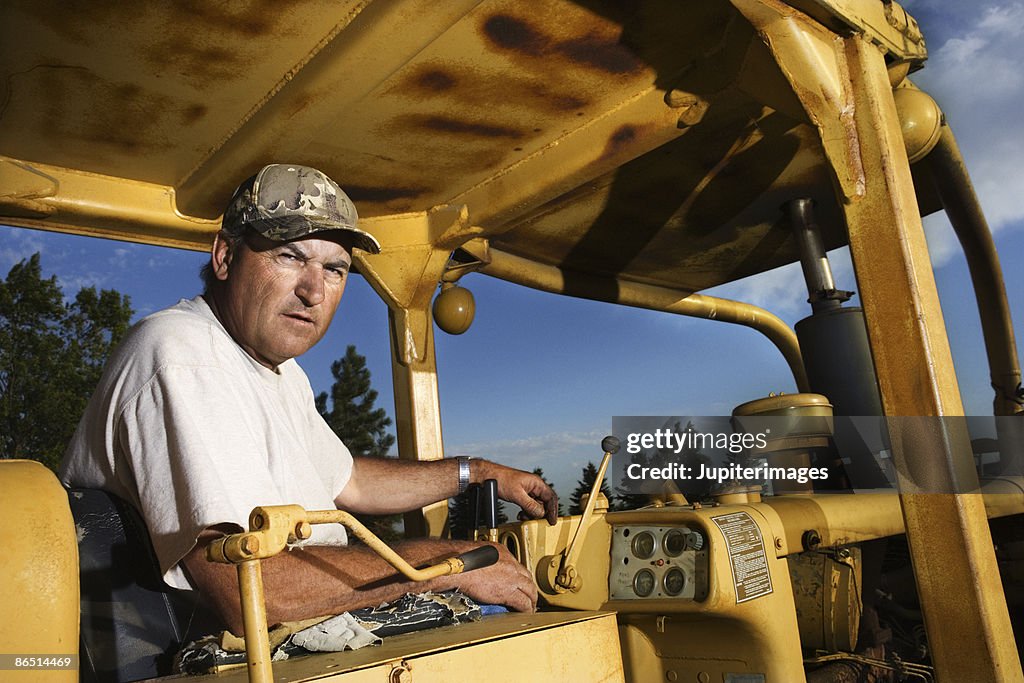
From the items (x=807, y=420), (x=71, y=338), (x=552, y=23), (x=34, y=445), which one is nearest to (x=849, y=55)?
(x=552, y=23)

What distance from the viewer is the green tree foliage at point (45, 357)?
1230cm

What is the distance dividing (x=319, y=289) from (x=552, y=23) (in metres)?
0.99

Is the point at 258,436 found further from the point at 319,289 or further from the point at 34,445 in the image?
the point at 34,445

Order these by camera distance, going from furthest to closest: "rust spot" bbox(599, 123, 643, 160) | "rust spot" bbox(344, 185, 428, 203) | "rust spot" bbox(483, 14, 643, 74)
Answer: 1. "rust spot" bbox(344, 185, 428, 203)
2. "rust spot" bbox(599, 123, 643, 160)
3. "rust spot" bbox(483, 14, 643, 74)

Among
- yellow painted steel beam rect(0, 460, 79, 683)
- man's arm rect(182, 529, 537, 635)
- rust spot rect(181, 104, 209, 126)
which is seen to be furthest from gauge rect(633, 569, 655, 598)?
rust spot rect(181, 104, 209, 126)

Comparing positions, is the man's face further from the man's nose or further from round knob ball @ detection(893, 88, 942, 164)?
round knob ball @ detection(893, 88, 942, 164)

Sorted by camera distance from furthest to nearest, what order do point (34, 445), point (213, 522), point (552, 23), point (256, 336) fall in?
point (34, 445) < point (552, 23) < point (256, 336) < point (213, 522)

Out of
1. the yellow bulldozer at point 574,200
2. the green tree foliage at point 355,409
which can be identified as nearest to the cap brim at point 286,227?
the yellow bulldozer at point 574,200

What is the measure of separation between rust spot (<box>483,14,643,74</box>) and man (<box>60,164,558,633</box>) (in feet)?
2.43

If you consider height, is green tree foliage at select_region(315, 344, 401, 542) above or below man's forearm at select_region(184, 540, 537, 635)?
above

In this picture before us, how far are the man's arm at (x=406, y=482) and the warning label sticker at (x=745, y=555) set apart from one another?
1.63ft

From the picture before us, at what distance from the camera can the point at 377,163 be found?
9.72 feet

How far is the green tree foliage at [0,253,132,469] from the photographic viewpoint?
12.3 m

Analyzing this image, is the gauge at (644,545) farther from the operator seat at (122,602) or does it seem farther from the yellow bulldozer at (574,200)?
the operator seat at (122,602)
